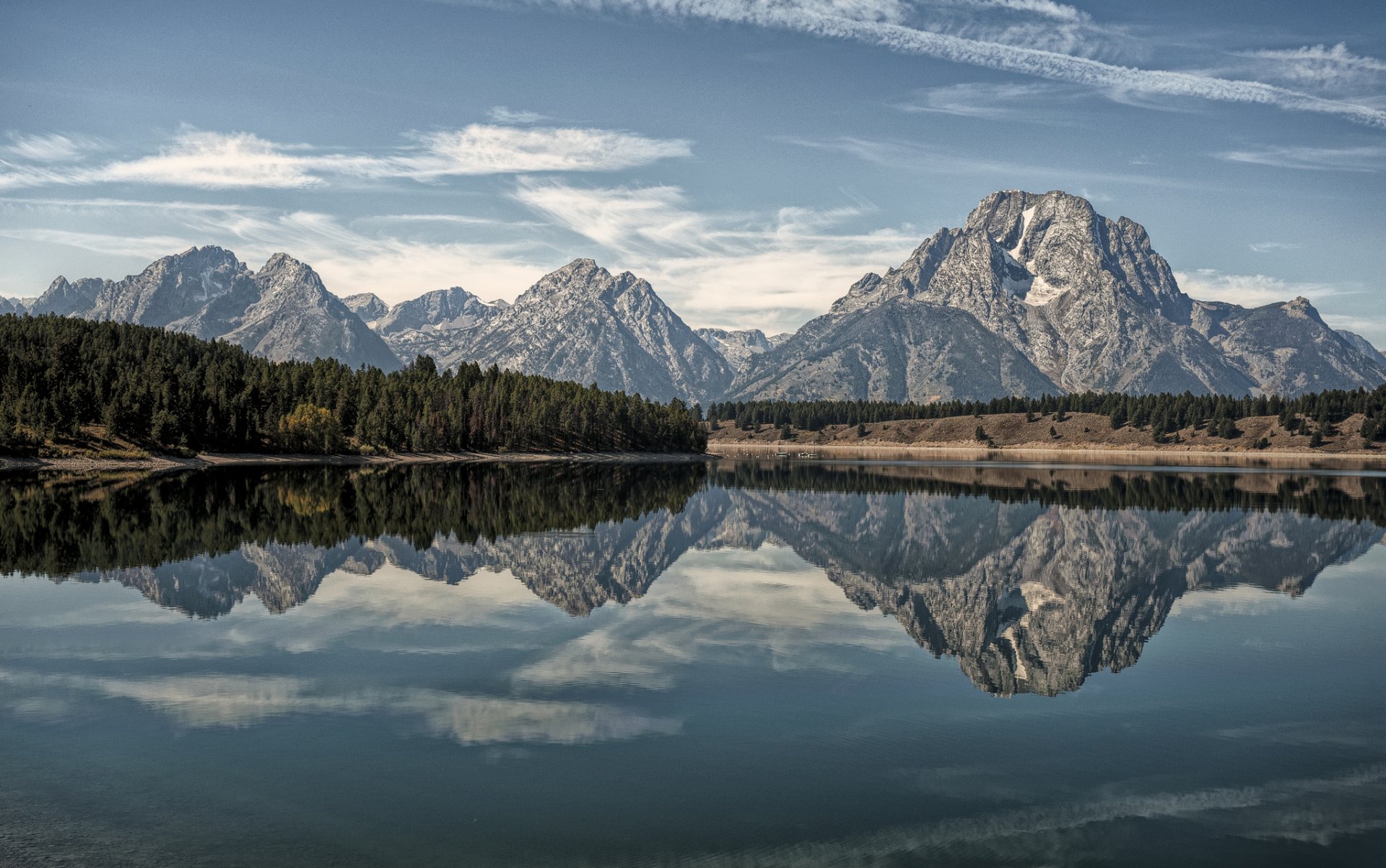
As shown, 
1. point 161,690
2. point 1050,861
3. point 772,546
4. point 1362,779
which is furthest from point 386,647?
point 772,546

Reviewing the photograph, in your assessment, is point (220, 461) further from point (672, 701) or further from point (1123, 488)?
point (672, 701)

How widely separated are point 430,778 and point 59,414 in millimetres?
155971

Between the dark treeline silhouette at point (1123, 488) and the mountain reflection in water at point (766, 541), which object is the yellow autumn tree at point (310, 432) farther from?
the dark treeline silhouette at point (1123, 488)

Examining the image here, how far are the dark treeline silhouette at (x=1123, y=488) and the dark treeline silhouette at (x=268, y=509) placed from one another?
2683 centimetres

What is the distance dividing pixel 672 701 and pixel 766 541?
44441 mm

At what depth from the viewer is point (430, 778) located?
62.8 ft

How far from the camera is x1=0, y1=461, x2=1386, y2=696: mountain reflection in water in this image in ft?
131

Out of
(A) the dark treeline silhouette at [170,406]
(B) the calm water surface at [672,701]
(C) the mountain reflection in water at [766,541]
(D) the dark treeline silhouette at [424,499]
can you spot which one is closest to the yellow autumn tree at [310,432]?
(A) the dark treeline silhouette at [170,406]

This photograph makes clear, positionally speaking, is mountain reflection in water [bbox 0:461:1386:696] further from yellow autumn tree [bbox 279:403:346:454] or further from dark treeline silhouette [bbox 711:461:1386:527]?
yellow autumn tree [bbox 279:403:346:454]

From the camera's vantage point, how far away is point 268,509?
2997 inches

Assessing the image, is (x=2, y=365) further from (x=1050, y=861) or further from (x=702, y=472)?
(x=1050, y=861)

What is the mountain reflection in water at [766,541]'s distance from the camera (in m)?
39.8

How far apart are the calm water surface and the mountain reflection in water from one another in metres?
0.48

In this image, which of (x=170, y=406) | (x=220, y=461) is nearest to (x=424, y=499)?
(x=170, y=406)
